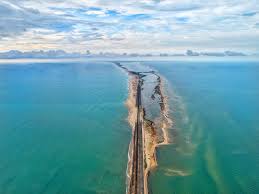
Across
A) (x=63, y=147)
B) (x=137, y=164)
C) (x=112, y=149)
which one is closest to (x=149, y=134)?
(x=112, y=149)

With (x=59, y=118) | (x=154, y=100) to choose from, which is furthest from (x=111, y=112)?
(x=154, y=100)

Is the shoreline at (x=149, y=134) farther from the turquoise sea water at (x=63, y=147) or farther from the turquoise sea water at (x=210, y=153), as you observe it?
the turquoise sea water at (x=63, y=147)

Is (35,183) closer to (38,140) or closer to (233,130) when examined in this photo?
(38,140)

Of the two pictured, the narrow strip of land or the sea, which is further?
the sea

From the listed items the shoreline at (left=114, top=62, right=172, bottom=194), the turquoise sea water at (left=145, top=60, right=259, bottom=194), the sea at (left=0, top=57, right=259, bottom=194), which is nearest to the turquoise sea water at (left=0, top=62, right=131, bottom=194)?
the sea at (left=0, top=57, right=259, bottom=194)

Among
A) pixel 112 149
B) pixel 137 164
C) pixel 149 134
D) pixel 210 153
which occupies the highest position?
pixel 149 134

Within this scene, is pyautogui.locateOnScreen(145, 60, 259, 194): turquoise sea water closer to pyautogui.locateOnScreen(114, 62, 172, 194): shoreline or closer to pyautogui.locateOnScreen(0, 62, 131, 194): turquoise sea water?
pyautogui.locateOnScreen(114, 62, 172, 194): shoreline

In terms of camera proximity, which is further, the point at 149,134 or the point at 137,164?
the point at 149,134

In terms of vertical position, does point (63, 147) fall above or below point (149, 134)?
below

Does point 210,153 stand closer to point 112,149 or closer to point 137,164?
point 137,164

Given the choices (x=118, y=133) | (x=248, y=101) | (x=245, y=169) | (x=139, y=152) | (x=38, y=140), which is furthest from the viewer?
(x=248, y=101)

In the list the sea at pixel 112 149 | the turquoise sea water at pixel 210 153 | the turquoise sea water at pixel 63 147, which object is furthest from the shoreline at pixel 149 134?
the turquoise sea water at pixel 63 147
